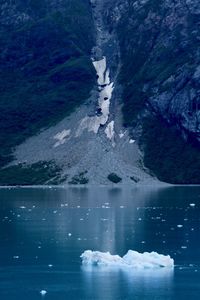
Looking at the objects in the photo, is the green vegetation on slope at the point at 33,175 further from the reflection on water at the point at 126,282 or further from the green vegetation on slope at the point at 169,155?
the reflection on water at the point at 126,282

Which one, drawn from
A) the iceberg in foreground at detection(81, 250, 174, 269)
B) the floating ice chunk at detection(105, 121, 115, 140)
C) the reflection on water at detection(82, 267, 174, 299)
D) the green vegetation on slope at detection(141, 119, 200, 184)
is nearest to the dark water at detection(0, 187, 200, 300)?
the reflection on water at detection(82, 267, 174, 299)

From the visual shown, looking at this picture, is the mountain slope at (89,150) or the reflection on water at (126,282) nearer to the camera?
the reflection on water at (126,282)

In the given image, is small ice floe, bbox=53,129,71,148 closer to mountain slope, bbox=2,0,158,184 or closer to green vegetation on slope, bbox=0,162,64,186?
mountain slope, bbox=2,0,158,184

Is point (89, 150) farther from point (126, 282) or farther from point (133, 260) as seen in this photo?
point (126, 282)

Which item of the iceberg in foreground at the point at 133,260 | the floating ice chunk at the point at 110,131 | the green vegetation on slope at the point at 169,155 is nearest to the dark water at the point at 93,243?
the iceberg in foreground at the point at 133,260

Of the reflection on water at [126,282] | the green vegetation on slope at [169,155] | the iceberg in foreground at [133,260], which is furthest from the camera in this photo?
the green vegetation on slope at [169,155]

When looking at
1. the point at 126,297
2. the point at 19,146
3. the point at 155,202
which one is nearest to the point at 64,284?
the point at 126,297

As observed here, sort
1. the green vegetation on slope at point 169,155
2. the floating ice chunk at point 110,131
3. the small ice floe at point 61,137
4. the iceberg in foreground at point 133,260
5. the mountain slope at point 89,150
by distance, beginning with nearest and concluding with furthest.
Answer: the iceberg in foreground at point 133,260, the mountain slope at point 89,150, the green vegetation on slope at point 169,155, the small ice floe at point 61,137, the floating ice chunk at point 110,131
